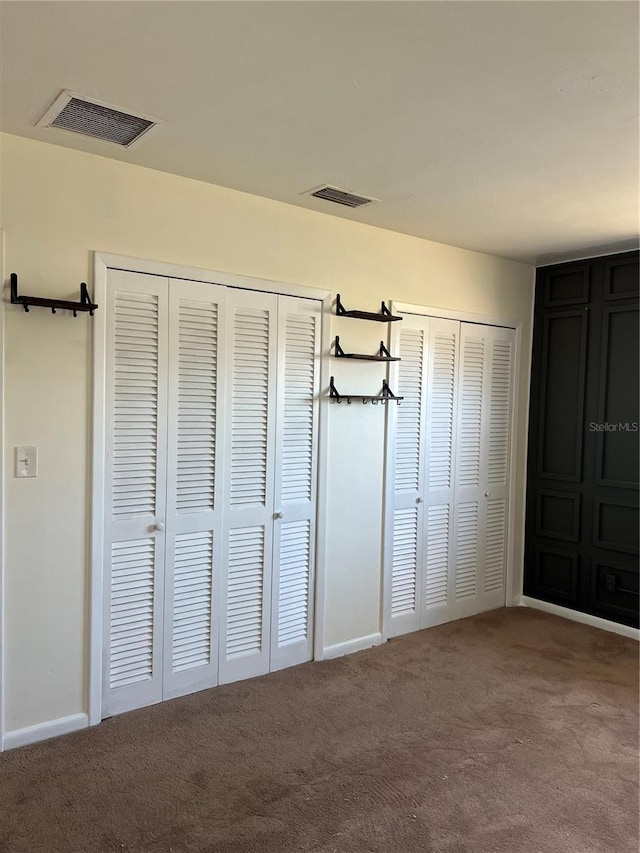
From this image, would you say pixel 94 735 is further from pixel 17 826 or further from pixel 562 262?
pixel 562 262

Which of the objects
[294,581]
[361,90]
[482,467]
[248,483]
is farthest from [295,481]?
[361,90]

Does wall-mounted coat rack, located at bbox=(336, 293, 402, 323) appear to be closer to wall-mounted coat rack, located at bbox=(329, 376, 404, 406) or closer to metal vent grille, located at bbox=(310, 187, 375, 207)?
wall-mounted coat rack, located at bbox=(329, 376, 404, 406)

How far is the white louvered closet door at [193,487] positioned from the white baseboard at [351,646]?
2.29 feet

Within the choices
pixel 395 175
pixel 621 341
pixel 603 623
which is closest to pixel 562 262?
pixel 621 341

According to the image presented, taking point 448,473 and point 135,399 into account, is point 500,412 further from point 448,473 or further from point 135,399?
point 135,399

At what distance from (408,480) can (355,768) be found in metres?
1.74

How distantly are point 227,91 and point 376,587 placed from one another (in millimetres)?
2713

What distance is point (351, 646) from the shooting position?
354cm

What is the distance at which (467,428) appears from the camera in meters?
4.10

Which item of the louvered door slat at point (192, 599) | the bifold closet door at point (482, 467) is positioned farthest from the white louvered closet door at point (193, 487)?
the bifold closet door at point (482, 467)

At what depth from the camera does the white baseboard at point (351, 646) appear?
344cm

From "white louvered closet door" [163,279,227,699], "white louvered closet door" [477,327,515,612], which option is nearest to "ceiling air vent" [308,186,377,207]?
"white louvered closet door" [163,279,227,699]

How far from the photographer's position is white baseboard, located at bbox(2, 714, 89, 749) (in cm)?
248

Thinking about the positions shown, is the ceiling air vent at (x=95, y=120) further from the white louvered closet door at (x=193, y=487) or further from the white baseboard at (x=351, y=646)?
the white baseboard at (x=351, y=646)
